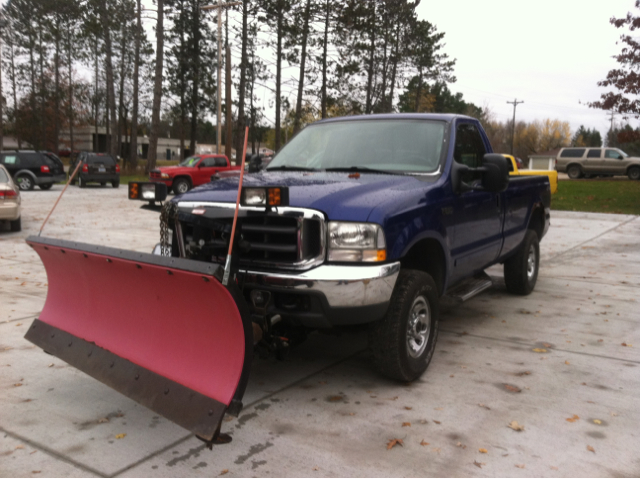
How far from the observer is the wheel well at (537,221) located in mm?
7875

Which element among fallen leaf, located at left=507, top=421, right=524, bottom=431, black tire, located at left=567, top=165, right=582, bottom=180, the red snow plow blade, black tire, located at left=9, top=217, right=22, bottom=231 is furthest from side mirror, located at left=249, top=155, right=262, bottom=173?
black tire, located at left=567, top=165, right=582, bottom=180

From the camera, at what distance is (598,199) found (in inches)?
931

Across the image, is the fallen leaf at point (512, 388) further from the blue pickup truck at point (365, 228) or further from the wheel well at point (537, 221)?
the wheel well at point (537, 221)

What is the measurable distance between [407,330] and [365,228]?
884 mm

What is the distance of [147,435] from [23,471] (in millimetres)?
694

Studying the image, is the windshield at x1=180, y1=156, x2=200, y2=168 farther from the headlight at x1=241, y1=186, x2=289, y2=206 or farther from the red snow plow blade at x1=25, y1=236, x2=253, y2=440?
the headlight at x1=241, y1=186, x2=289, y2=206

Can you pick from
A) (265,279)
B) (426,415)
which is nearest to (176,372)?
(265,279)

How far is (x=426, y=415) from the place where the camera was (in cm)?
404

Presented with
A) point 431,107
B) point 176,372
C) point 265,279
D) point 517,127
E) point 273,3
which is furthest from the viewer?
point 517,127

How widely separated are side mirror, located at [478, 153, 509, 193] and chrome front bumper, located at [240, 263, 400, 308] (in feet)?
5.24

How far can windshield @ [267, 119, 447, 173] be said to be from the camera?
5.33 metres

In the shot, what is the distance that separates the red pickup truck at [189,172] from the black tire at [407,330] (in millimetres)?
20306

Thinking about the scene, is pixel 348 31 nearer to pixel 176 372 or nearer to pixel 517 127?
pixel 176 372

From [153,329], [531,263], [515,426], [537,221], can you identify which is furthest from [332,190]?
[537,221]
